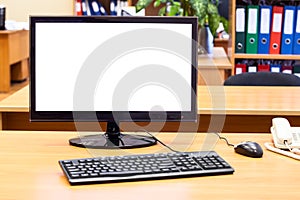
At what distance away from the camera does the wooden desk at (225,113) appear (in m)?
2.13

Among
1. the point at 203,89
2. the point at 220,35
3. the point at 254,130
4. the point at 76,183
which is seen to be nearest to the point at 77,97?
the point at 76,183

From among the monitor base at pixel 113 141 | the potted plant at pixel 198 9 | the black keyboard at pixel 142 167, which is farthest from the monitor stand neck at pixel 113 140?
the potted plant at pixel 198 9

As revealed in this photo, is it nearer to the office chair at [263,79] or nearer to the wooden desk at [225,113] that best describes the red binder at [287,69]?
the office chair at [263,79]

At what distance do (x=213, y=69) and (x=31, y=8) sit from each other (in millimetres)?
3436

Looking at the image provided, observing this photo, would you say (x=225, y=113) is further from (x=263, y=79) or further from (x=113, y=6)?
(x=113, y=6)

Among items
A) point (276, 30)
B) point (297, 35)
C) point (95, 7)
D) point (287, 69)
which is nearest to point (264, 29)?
point (276, 30)

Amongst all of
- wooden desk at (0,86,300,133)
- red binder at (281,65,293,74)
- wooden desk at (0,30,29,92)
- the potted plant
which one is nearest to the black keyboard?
wooden desk at (0,86,300,133)

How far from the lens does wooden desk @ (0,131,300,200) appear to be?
1205 mm

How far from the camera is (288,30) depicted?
3.95m

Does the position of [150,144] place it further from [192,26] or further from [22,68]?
[22,68]

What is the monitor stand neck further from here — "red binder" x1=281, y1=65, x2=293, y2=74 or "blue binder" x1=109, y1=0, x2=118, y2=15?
"blue binder" x1=109, y1=0, x2=118, y2=15

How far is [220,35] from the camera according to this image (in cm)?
580

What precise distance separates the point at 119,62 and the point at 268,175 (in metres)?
0.56

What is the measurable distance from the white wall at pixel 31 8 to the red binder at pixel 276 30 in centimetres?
271
